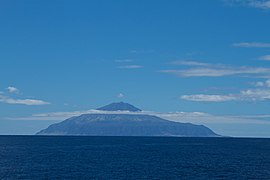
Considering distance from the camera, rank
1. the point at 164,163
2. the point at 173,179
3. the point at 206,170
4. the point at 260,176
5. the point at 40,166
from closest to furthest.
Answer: the point at 173,179 < the point at 260,176 < the point at 206,170 < the point at 40,166 < the point at 164,163

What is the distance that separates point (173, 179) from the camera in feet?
342

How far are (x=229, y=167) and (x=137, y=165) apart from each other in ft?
94.2

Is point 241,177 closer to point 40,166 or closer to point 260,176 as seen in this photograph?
point 260,176

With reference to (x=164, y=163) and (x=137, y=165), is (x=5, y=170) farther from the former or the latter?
(x=164, y=163)

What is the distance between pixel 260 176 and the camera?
11212 centimetres

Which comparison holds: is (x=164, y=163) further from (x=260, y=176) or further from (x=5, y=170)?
(x=5, y=170)

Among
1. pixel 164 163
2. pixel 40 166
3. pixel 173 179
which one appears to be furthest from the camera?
pixel 164 163

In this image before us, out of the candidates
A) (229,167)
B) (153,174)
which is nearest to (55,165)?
(153,174)

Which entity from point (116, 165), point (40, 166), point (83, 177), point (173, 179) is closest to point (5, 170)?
point (40, 166)

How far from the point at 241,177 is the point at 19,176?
5710 cm

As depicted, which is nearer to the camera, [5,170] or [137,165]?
[5,170]

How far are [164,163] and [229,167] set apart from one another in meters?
22.1

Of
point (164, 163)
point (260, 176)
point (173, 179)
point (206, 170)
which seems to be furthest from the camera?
point (164, 163)

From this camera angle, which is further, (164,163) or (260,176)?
(164,163)
